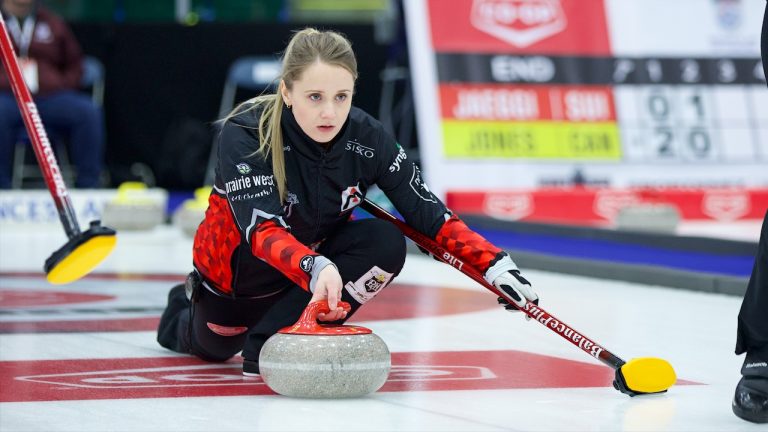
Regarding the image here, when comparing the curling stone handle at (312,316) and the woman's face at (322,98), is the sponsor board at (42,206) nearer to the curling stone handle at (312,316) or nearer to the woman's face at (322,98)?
the woman's face at (322,98)

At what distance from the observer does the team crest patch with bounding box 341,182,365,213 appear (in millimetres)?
2908

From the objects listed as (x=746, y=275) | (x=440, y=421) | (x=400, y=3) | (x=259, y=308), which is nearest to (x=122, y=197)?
(x=400, y=3)

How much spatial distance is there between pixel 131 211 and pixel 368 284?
15.8 feet

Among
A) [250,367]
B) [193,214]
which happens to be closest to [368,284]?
[250,367]

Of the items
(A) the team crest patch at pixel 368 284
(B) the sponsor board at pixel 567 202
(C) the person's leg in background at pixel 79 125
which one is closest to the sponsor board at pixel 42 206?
(C) the person's leg in background at pixel 79 125

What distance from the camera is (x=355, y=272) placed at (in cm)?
291

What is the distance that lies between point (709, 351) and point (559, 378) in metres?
0.66

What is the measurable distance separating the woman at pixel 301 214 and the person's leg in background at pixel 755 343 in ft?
1.46

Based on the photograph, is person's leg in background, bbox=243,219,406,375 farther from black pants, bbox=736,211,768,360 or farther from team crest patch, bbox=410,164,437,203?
black pants, bbox=736,211,768,360

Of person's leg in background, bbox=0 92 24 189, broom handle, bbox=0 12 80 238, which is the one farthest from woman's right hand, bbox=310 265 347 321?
person's leg in background, bbox=0 92 24 189

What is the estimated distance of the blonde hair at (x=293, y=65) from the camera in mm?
2689

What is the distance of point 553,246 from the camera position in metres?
6.35

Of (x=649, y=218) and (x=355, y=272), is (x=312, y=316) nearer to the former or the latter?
(x=355, y=272)

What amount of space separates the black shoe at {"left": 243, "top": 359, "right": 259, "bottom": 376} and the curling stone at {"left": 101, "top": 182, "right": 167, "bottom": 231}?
472 centimetres
